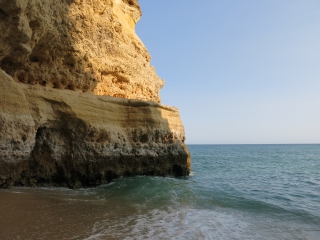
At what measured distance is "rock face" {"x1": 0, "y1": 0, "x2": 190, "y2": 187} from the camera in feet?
28.6

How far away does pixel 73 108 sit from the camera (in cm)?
1058

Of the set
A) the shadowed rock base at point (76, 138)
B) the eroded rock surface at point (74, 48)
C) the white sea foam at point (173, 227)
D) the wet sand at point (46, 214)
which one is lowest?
the white sea foam at point (173, 227)

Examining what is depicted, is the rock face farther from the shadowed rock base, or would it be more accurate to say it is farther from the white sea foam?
the white sea foam

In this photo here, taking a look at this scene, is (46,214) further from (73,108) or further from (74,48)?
(74,48)

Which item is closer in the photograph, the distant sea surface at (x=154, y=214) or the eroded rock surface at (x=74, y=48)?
the distant sea surface at (x=154, y=214)

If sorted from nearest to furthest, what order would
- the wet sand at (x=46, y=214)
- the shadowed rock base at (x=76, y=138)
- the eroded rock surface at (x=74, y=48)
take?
the wet sand at (x=46, y=214) → the shadowed rock base at (x=76, y=138) → the eroded rock surface at (x=74, y=48)

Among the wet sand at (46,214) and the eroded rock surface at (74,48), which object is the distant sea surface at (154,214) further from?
the eroded rock surface at (74,48)

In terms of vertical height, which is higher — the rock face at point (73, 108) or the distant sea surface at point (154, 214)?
the rock face at point (73, 108)

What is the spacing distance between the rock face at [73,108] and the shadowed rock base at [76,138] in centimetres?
3

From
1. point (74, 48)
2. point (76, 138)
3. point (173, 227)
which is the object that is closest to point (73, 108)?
point (76, 138)

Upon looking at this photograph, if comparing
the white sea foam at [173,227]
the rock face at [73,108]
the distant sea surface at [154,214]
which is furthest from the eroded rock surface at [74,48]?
the white sea foam at [173,227]

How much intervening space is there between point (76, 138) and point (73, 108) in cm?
115

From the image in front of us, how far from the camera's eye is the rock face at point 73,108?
8.73 meters

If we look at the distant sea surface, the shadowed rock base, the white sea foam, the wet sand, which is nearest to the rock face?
the shadowed rock base
